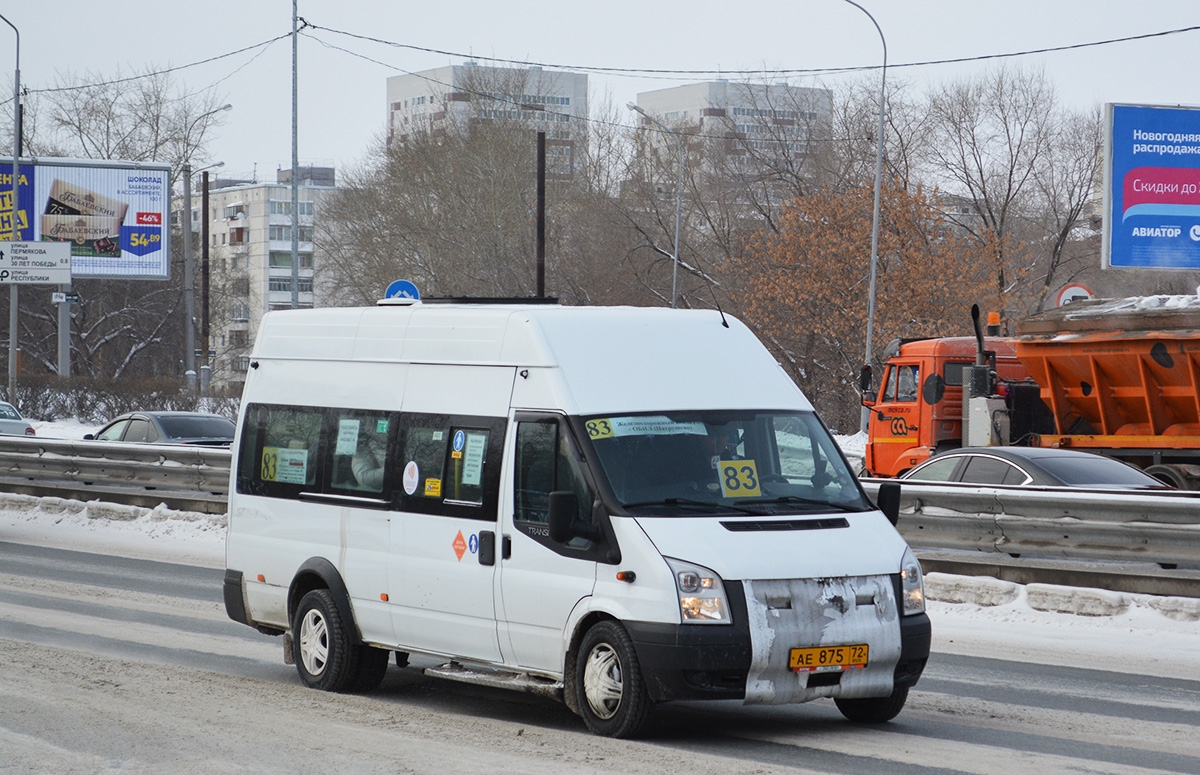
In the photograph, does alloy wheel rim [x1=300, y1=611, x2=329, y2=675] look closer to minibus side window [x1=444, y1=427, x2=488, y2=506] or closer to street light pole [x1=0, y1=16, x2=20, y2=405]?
minibus side window [x1=444, y1=427, x2=488, y2=506]

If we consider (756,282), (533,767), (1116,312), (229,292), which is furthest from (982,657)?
(229,292)

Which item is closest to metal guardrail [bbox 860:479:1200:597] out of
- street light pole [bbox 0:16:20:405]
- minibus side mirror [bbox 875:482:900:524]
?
minibus side mirror [bbox 875:482:900:524]

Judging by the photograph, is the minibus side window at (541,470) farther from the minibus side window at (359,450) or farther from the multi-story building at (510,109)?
the multi-story building at (510,109)

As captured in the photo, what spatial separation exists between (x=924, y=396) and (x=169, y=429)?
11.2 meters

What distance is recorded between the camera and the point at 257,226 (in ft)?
472

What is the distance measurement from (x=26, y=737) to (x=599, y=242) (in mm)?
48967

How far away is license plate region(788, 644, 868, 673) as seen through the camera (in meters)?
6.86

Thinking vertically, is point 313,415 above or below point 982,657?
above

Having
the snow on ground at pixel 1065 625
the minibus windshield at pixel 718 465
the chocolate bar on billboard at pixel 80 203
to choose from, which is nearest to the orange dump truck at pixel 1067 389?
the snow on ground at pixel 1065 625

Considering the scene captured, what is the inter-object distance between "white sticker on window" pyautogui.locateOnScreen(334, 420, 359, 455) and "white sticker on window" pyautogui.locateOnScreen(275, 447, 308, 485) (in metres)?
0.33

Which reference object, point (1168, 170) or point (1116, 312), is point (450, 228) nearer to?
point (1168, 170)

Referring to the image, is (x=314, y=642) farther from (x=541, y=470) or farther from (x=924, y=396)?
(x=924, y=396)

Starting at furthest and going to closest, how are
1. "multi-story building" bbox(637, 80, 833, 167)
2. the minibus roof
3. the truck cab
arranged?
"multi-story building" bbox(637, 80, 833, 167), the truck cab, the minibus roof

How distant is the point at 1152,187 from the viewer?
26.9 meters
